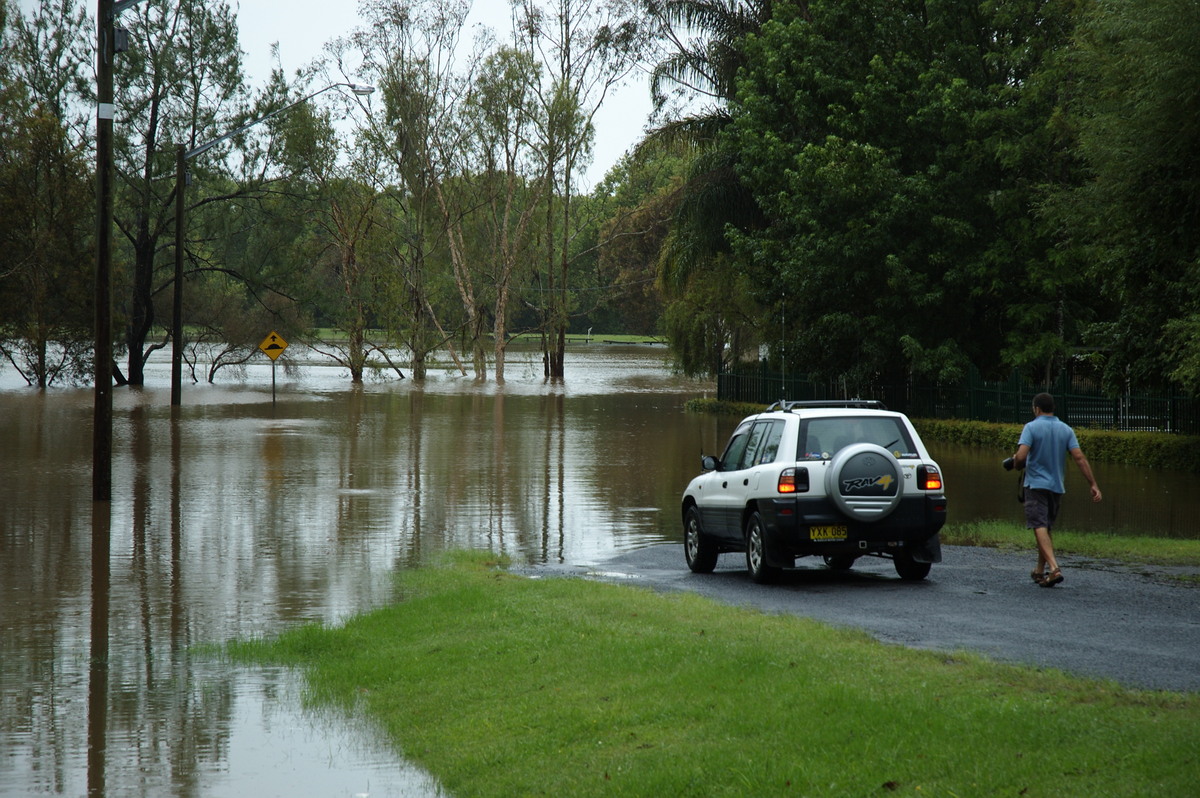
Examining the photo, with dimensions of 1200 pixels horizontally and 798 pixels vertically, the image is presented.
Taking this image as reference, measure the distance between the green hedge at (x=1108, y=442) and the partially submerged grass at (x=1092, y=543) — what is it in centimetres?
1067

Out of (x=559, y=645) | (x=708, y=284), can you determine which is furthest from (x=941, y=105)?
(x=559, y=645)

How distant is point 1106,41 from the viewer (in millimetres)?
20766

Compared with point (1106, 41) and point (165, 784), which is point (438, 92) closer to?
point (1106, 41)

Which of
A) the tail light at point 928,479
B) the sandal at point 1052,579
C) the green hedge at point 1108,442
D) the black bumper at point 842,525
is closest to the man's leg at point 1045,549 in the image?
the sandal at point 1052,579

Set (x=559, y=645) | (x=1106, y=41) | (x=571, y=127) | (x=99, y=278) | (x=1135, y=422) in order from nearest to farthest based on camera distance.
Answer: (x=559, y=645)
(x=99, y=278)
(x=1106, y=41)
(x=1135, y=422)
(x=571, y=127)

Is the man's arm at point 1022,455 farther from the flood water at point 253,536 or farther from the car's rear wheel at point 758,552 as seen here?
the flood water at point 253,536

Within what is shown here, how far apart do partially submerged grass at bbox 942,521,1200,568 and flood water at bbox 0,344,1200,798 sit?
172cm

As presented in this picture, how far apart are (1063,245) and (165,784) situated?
2800 cm

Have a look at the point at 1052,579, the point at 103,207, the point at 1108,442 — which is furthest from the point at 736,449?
the point at 1108,442

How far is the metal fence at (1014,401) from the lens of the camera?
28.9 meters

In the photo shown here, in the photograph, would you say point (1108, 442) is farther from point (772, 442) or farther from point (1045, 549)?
point (772, 442)

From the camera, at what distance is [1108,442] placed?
2819 centimetres

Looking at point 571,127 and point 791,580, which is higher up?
point 571,127

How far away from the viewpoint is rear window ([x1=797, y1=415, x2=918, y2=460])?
12.3 metres
